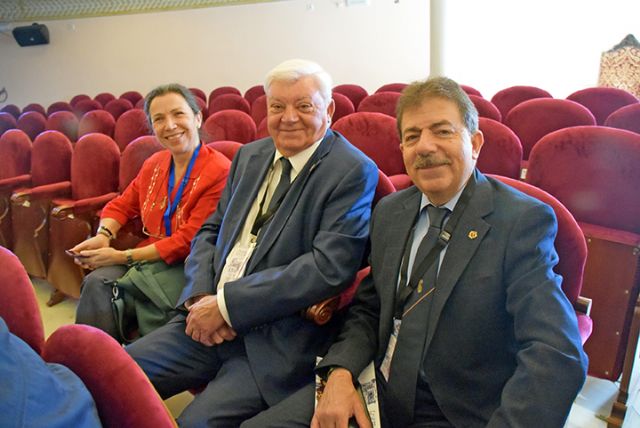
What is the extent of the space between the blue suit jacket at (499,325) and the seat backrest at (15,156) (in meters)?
3.38

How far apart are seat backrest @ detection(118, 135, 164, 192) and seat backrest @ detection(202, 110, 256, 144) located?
1032 mm

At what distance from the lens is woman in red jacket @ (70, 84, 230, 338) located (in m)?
1.93

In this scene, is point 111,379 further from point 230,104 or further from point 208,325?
point 230,104

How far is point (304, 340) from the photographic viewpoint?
1.46 meters

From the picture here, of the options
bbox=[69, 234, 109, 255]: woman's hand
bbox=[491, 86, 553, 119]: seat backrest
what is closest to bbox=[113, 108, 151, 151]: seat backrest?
bbox=[69, 234, 109, 255]: woman's hand

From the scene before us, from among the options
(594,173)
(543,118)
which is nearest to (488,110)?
(543,118)

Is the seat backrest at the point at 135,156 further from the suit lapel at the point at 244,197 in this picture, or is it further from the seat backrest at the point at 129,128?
the seat backrest at the point at 129,128

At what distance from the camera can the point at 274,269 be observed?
4.83 feet

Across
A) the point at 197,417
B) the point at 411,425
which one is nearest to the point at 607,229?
the point at 411,425

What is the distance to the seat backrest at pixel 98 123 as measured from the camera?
16.6ft

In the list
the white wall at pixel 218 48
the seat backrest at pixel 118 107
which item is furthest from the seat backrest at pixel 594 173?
the seat backrest at pixel 118 107

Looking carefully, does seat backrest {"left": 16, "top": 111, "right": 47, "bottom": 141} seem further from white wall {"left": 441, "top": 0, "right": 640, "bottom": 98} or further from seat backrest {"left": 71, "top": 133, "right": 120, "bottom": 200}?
white wall {"left": 441, "top": 0, "right": 640, "bottom": 98}

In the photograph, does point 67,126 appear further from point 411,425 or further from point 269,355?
point 411,425

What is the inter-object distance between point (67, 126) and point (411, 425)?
567 cm
